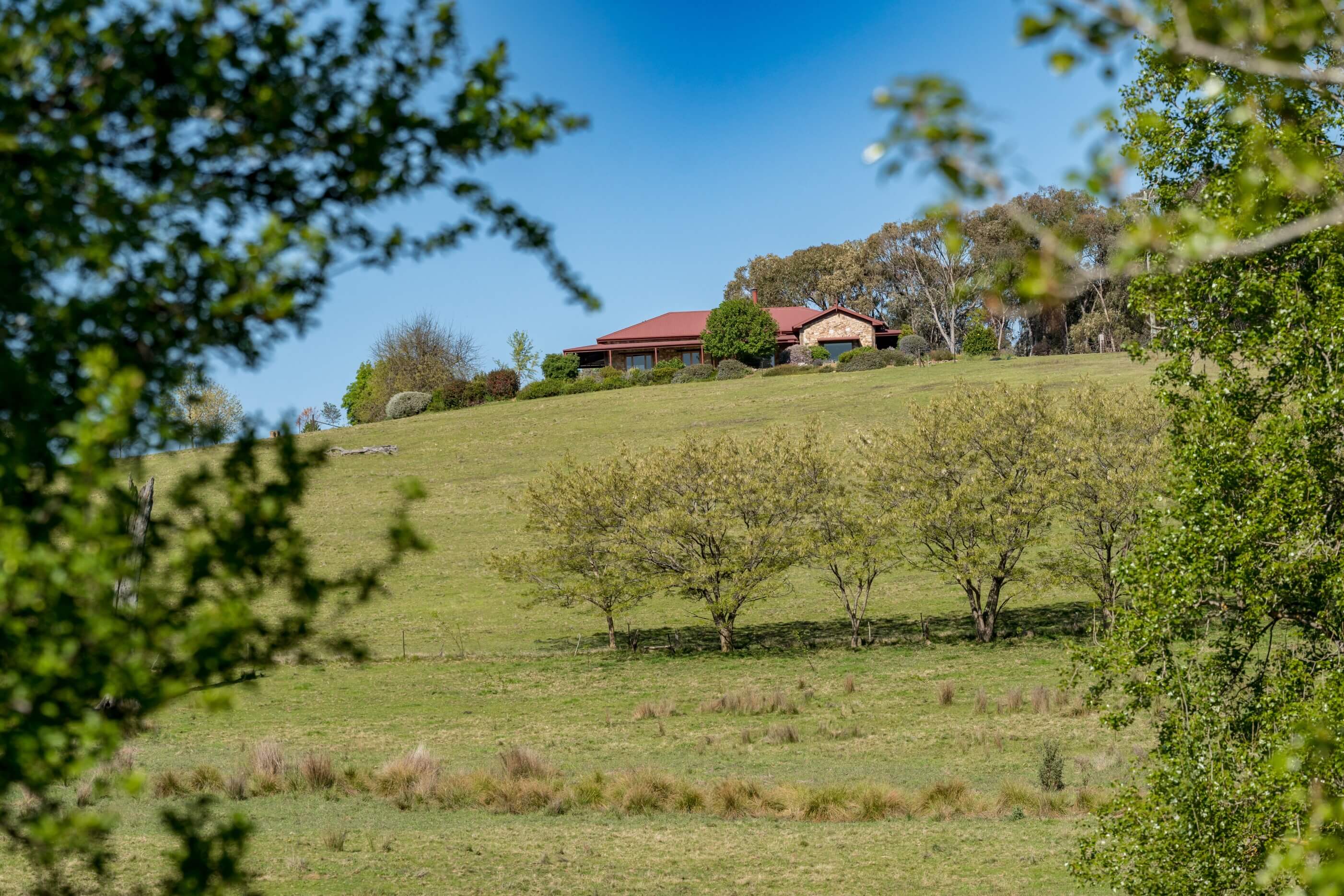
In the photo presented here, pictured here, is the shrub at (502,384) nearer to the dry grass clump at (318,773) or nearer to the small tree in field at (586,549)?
the small tree in field at (586,549)

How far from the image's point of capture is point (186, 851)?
348cm

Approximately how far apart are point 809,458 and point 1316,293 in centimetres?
2489

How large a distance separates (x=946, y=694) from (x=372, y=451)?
51.1m

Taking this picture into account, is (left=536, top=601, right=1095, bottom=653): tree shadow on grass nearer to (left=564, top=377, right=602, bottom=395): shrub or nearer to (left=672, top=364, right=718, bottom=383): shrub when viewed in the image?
(left=564, top=377, right=602, bottom=395): shrub

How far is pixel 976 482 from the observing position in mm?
35312

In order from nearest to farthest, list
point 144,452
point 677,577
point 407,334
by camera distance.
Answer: point 144,452, point 677,577, point 407,334

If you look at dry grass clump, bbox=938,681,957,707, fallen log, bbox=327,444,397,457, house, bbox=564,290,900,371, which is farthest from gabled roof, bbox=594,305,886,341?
dry grass clump, bbox=938,681,957,707

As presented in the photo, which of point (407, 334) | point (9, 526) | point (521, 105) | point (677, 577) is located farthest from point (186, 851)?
point (407, 334)

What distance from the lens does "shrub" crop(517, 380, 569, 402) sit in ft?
286

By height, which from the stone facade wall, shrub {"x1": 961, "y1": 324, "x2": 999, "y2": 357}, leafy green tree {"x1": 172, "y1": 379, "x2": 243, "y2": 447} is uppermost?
the stone facade wall

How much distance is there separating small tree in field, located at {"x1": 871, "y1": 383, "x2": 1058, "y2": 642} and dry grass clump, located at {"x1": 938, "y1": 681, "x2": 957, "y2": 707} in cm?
658

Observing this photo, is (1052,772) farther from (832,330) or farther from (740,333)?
(832,330)

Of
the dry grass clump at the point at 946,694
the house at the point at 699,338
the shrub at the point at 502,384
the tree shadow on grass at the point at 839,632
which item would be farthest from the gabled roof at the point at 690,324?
the dry grass clump at the point at 946,694

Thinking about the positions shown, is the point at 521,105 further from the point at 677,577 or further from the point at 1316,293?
the point at 677,577
